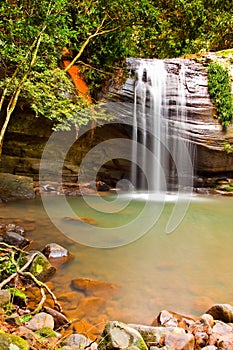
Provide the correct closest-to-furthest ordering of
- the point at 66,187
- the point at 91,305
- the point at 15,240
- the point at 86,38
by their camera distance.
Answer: the point at 91,305 < the point at 15,240 < the point at 86,38 < the point at 66,187

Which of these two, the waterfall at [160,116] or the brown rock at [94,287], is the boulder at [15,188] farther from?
the brown rock at [94,287]

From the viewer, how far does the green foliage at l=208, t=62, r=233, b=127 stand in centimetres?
961

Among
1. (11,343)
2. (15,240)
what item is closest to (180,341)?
(11,343)

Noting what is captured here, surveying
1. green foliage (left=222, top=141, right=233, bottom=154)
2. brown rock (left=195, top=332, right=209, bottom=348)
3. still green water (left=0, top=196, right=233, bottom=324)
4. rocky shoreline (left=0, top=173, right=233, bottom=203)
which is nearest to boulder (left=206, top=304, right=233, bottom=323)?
still green water (left=0, top=196, right=233, bottom=324)

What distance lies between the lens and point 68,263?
366 cm

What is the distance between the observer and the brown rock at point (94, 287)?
2953 millimetres

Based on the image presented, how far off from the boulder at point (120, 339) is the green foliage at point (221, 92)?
9145 mm

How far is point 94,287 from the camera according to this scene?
3.06m

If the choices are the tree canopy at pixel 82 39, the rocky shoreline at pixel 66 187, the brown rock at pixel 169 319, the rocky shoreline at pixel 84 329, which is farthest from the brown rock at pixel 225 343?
the rocky shoreline at pixel 66 187

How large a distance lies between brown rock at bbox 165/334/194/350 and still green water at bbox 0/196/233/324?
517 millimetres

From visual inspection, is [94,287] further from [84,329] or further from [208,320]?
[208,320]

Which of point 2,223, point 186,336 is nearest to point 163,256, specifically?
point 186,336

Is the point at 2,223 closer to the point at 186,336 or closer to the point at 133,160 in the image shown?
the point at 186,336

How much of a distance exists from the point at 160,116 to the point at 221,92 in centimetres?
239
